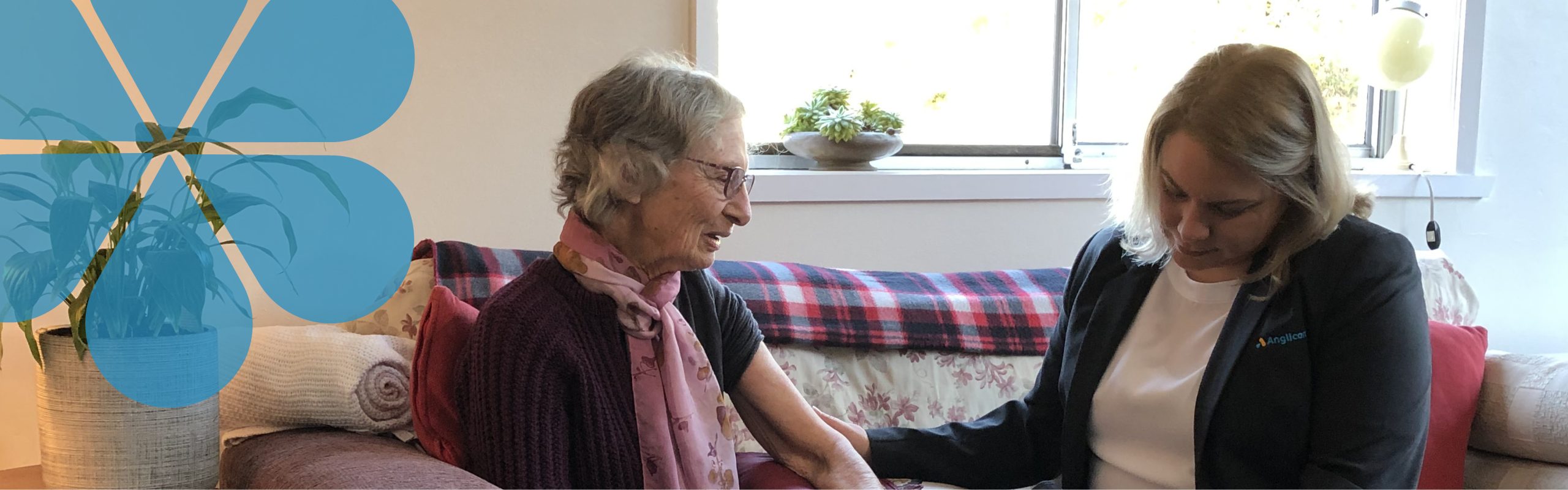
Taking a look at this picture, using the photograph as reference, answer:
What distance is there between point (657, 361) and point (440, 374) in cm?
29

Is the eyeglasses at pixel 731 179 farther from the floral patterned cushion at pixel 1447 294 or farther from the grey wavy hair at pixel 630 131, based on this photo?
the floral patterned cushion at pixel 1447 294

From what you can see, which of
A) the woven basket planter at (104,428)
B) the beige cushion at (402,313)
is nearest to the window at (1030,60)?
the beige cushion at (402,313)

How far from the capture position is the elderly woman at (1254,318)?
1.37 meters

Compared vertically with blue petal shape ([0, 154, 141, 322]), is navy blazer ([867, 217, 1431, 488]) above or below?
below

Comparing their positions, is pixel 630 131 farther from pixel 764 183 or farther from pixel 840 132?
pixel 840 132

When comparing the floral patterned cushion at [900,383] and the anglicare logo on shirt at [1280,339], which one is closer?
the anglicare logo on shirt at [1280,339]

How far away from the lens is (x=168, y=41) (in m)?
1.95

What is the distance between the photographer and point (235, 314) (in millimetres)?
2053

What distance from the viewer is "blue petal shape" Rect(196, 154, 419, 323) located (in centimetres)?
206

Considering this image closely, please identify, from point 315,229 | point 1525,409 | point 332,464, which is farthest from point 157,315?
point 1525,409

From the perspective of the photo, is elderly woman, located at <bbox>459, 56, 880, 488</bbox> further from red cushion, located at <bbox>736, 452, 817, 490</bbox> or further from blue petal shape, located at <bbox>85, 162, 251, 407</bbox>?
blue petal shape, located at <bbox>85, 162, 251, 407</bbox>

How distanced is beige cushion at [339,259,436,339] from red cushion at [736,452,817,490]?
2.10 feet

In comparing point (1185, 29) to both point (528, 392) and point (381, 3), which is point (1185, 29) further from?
point (528, 392)
